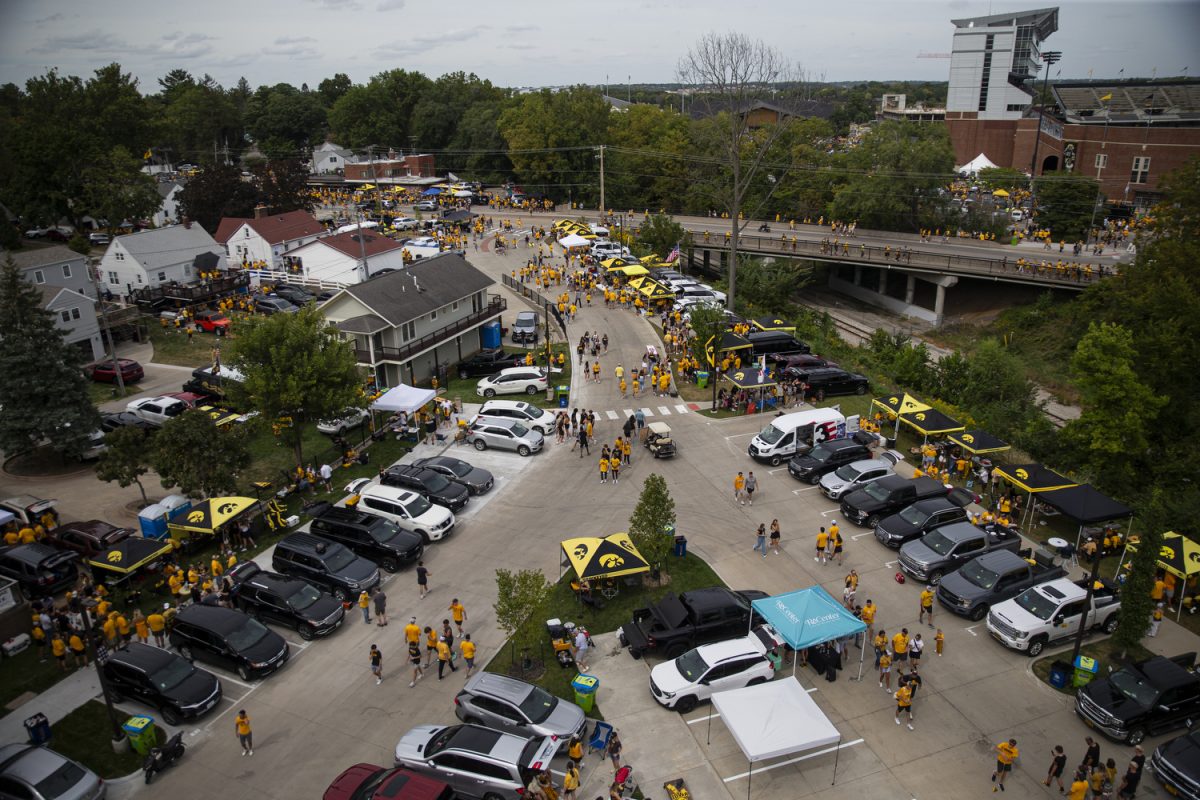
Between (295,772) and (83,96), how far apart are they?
8572 centimetres

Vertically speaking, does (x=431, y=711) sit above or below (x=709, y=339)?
below

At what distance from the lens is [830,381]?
114ft

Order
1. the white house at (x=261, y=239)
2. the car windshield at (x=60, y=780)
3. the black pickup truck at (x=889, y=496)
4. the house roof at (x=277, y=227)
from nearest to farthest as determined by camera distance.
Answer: the car windshield at (x=60, y=780)
the black pickup truck at (x=889, y=496)
the white house at (x=261, y=239)
the house roof at (x=277, y=227)

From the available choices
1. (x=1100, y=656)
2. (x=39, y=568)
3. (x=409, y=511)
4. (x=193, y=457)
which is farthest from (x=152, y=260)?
(x=1100, y=656)

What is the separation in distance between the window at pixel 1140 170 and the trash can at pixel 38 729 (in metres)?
89.3

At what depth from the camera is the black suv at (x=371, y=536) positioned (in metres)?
22.7

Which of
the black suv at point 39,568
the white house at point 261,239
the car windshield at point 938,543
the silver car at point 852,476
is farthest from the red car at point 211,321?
the car windshield at point 938,543

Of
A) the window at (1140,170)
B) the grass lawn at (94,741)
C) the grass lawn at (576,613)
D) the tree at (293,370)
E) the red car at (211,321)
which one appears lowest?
the grass lawn at (94,741)

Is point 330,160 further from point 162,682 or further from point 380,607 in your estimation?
point 162,682

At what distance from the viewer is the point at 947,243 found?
62812 millimetres

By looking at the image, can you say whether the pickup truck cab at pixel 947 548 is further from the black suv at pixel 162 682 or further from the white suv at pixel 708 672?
the black suv at pixel 162 682

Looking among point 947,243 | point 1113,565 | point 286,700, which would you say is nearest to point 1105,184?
point 947,243

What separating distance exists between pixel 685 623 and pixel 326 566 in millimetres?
10084

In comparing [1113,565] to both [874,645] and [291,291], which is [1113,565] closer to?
[874,645]
